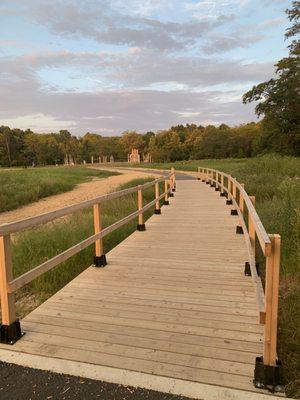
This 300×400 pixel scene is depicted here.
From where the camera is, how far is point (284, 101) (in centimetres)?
3947

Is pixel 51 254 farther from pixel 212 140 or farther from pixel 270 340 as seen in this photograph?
pixel 212 140

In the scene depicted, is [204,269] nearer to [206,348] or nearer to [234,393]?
[206,348]

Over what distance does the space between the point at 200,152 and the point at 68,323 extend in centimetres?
9082

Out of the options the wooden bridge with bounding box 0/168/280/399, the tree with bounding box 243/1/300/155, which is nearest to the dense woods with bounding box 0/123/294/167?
the tree with bounding box 243/1/300/155

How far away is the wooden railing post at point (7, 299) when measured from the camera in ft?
11.7

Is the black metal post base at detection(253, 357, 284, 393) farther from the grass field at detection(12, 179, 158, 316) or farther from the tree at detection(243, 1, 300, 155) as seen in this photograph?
the tree at detection(243, 1, 300, 155)

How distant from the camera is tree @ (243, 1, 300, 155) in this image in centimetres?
3872

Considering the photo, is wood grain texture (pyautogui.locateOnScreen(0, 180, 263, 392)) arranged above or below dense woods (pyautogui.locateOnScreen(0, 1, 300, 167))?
below

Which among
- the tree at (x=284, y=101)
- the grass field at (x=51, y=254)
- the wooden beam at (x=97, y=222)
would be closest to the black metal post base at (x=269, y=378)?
the grass field at (x=51, y=254)

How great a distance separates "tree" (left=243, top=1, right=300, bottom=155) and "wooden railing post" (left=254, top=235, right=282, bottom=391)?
131 feet

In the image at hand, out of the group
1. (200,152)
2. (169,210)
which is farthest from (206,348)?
(200,152)

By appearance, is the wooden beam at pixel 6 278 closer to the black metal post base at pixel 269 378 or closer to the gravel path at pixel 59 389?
the gravel path at pixel 59 389

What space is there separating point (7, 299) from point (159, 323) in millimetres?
1560

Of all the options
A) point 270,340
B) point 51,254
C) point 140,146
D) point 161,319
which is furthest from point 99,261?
point 140,146
